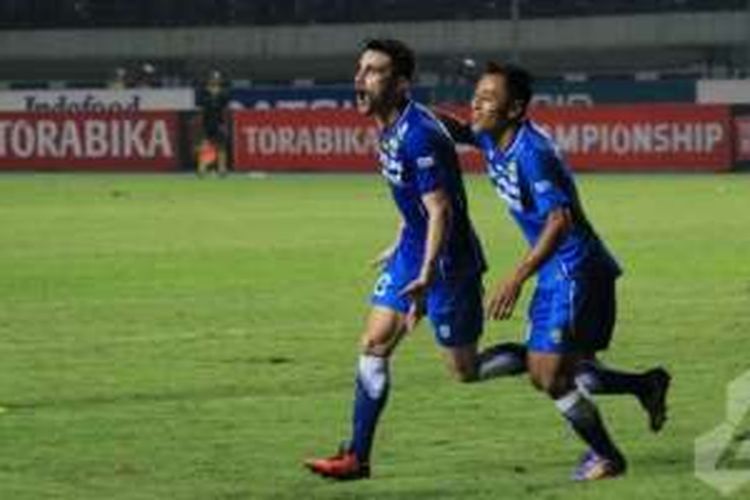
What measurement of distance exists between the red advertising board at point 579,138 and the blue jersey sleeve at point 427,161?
34206 mm

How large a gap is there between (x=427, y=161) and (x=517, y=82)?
54cm

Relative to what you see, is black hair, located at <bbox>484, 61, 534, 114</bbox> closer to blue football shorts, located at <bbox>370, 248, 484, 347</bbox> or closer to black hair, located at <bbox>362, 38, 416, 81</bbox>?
black hair, located at <bbox>362, 38, 416, 81</bbox>

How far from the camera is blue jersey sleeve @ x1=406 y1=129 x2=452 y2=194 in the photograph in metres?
9.70

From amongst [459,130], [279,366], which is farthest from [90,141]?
[459,130]

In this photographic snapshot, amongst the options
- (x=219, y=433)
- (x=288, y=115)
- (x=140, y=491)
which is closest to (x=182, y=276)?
(x=219, y=433)

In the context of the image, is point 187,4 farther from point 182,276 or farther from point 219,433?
point 219,433

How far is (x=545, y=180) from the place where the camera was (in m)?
9.27

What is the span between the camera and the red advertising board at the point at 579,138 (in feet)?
147

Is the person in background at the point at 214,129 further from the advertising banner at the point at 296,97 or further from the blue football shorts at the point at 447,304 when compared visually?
the blue football shorts at the point at 447,304

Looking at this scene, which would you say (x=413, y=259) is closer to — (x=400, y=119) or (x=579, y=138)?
(x=400, y=119)

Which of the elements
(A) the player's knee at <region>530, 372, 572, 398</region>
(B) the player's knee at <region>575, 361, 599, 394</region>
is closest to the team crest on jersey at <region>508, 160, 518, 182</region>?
(A) the player's knee at <region>530, 372, 572, 398</region>

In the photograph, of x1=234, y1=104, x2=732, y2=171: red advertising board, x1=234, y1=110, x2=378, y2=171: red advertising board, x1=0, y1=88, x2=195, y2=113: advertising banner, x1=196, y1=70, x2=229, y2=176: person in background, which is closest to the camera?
x1=234, y1=104, x2=732, y2=171: red advertising board

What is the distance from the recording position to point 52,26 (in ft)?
250

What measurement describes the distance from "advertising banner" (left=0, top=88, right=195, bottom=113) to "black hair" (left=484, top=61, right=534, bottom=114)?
45720mm
